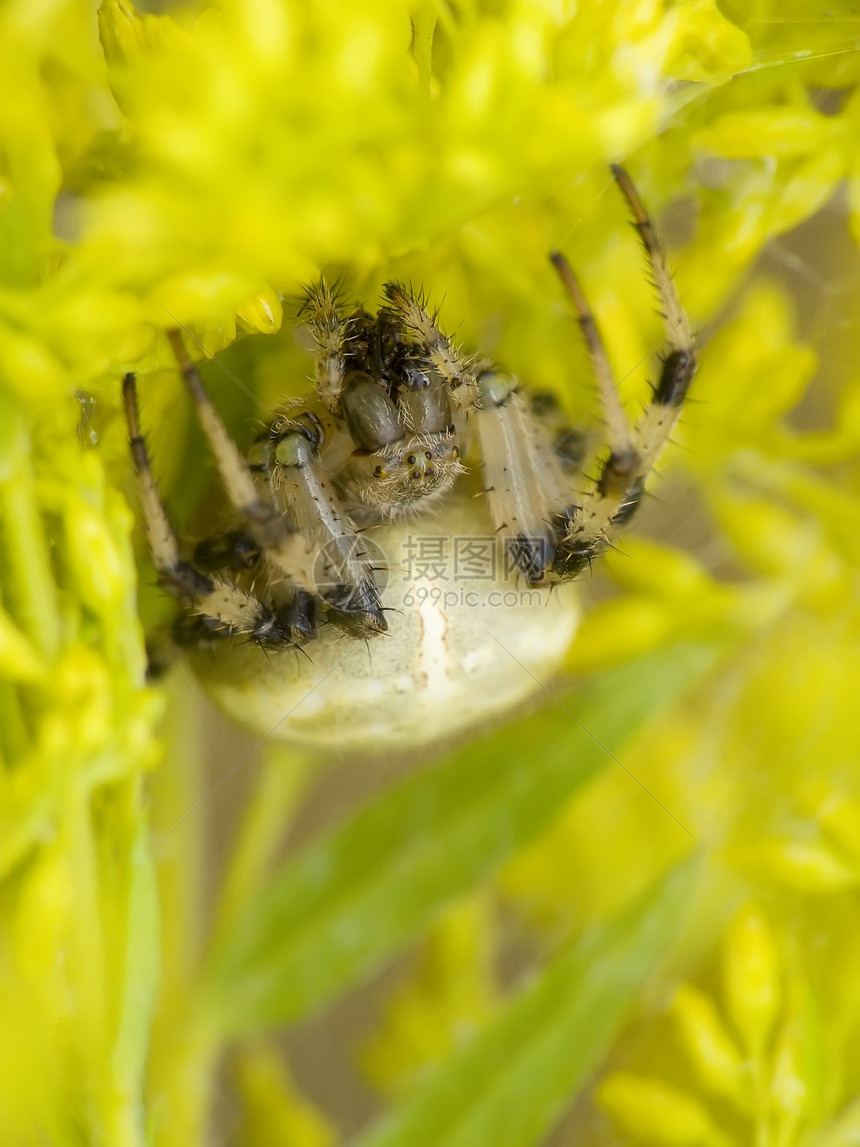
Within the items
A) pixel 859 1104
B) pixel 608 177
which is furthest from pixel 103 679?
pixel 859 1104

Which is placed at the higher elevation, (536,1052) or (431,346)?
(431,346)

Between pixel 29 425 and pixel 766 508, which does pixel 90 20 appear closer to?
pixel 29 425

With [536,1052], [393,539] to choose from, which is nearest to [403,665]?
[393,539]

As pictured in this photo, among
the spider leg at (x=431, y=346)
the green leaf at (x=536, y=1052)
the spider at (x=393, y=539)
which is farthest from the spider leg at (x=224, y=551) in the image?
the green leaf at (x=536, y=1052)

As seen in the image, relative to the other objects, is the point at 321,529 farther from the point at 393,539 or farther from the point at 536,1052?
the point at 536,1052

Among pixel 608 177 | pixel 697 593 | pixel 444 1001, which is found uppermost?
pixel 608 177

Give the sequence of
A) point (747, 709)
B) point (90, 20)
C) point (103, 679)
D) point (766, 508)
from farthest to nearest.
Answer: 1. point (747, 709)
2. point (766, 508)
3. point (90, 20)
4. point (103, 679)

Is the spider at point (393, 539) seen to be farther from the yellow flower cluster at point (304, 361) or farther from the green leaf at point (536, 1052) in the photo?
the green leaf at point (536, 1052)
